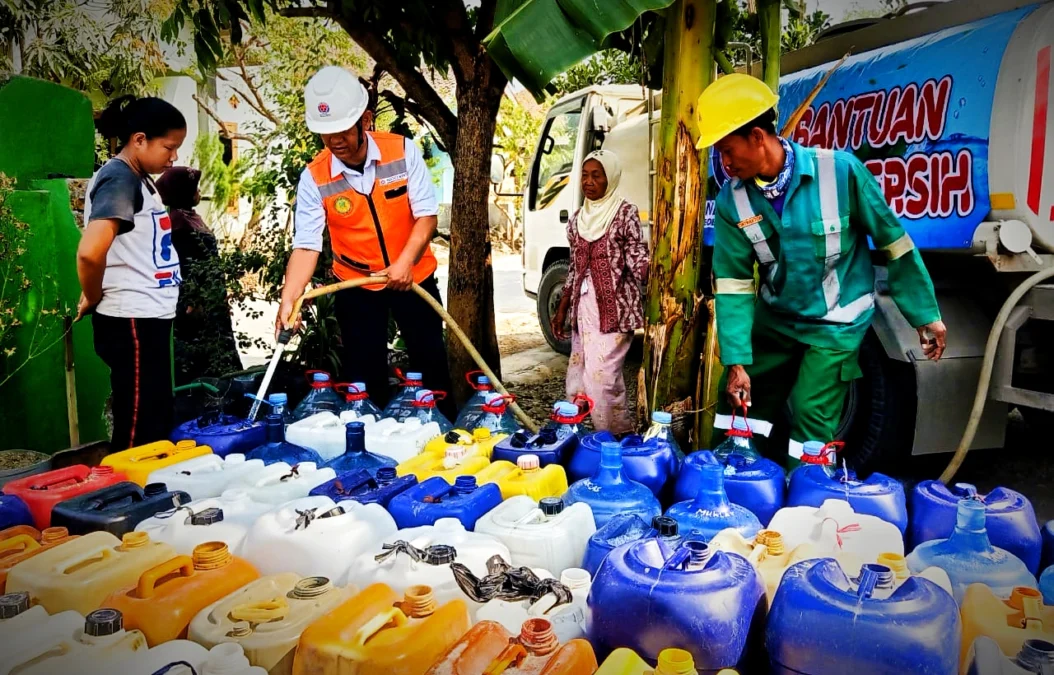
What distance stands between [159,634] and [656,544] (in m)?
0.99

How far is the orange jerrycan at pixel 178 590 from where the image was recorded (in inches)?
60.0

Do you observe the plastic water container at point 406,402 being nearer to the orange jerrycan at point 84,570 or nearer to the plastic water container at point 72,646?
the orange jerrycan at point 84,570

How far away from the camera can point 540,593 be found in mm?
1613

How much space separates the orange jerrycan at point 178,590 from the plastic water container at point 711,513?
3.40 feet

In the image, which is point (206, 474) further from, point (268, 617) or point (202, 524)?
point (268, 617)

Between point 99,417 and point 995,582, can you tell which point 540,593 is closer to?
point 995,582

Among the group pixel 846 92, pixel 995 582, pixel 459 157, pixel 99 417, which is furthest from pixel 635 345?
pixel 995 582

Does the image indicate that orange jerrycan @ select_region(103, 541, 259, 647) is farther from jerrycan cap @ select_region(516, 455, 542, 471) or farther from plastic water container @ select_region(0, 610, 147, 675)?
jerrycan cap @ select_region(516, 455, 542, 471)

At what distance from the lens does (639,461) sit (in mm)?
2396

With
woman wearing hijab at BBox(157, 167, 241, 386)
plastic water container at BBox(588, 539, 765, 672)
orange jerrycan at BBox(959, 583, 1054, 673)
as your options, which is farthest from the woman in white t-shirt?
orange jerrycan at BBox(959, 583, 1054, 673)

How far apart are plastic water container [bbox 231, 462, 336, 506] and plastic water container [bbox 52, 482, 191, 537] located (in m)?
0.19

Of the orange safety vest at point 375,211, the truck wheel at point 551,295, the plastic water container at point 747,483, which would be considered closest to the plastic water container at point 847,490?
the plastic water container at point 747,483

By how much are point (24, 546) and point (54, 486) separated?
43 cm

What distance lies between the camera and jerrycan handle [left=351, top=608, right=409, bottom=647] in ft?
4.58
